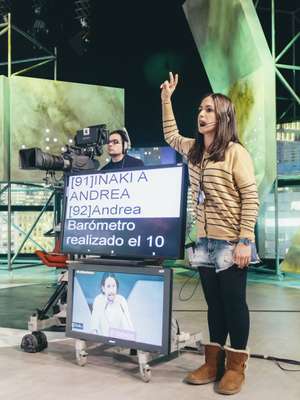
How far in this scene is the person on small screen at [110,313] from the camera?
2.98 m

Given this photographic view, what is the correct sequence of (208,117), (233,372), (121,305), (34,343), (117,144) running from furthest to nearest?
(117,144) → (34,343) → (121,305) → (208,117) → (233,372)

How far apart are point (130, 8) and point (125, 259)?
808 centimetres

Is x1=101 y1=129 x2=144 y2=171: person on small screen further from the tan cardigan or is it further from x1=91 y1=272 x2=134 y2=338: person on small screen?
the tan cardigan

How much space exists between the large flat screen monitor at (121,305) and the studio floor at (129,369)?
0.19 m

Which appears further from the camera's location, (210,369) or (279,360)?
(279,360)

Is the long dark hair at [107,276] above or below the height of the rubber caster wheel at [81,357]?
above

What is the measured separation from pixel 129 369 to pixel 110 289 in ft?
1.55

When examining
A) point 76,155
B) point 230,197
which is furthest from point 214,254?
point 76,155

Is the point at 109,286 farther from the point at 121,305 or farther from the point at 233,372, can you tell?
the point at 233,372

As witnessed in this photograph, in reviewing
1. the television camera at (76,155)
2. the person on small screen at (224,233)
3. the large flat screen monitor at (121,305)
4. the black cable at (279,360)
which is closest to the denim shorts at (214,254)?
the person on small screen at (224,233)

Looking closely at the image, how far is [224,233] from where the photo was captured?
105 inches

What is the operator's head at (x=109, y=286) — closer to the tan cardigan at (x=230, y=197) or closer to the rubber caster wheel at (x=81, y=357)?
the rubber caster wheel at (x=81, y=357)

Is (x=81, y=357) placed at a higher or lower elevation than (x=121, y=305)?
lower

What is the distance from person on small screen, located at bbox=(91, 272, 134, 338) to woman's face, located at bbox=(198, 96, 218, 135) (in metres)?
0.99
